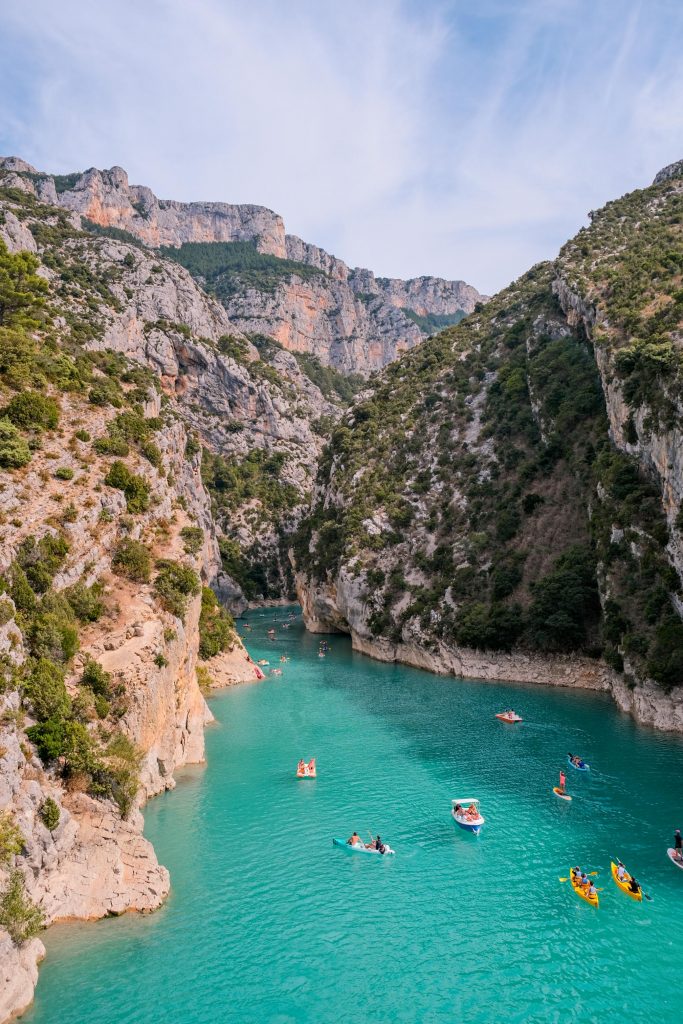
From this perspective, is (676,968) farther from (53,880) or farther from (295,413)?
(295,413)

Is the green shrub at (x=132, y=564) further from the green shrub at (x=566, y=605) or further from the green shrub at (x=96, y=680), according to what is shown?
the green shrub at (x=566, y=605)

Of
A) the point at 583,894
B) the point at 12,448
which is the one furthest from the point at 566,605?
the point at 12,448

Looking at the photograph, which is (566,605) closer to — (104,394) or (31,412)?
(104,394)

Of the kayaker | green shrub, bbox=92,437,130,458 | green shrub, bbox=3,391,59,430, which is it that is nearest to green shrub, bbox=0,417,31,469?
green shrub, bbox=3,391,59,430

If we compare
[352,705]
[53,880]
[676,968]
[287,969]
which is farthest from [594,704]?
[53,880]

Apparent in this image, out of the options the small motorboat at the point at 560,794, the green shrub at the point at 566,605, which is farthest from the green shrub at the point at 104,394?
the small motorboat at the point at 560,794

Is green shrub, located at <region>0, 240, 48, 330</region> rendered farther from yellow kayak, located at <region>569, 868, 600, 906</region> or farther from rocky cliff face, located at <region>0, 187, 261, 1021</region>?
yellow kayak, located at <region>569, 868, 600, 906</region>
